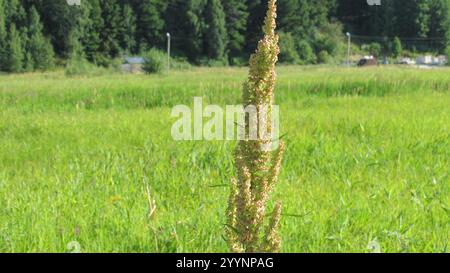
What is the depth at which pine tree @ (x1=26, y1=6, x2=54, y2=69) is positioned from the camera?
229ft

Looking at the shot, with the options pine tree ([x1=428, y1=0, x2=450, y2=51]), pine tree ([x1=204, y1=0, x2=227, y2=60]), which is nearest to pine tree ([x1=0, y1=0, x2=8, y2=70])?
pine tree ([x1=204, y1=0, x2=227, y2=60])

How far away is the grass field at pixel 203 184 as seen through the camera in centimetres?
331

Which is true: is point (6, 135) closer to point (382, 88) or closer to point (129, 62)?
point (382, 88)

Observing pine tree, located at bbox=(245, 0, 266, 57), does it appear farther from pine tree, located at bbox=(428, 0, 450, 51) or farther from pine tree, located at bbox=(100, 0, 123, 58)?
pine tree, located at bbox=(428, 0, 450, 51)

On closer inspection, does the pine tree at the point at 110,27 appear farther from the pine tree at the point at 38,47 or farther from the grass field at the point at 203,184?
the grass field at the point at 203,184

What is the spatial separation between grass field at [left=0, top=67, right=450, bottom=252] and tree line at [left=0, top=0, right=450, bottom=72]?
214ft

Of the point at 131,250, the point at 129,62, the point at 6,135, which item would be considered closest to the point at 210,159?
the point at 131,250

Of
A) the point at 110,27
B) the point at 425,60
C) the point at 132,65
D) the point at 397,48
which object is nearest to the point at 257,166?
the point at 132,65

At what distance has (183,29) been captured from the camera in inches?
3270

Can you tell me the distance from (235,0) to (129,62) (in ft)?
68.9

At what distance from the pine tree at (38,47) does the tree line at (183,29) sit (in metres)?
0.14

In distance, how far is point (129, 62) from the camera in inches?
2857

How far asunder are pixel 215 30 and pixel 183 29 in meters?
8.22

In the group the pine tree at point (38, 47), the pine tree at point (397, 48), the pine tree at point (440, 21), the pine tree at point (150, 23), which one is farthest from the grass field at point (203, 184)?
the pine tree at point (150, 23)
